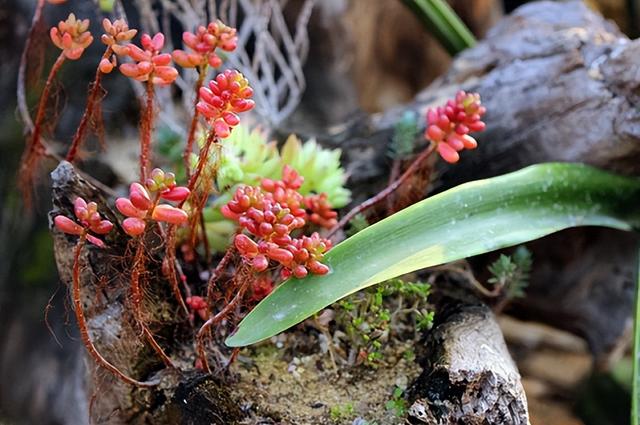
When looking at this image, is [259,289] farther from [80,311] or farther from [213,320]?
[80,311]

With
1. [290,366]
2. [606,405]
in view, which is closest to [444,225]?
[290,366]

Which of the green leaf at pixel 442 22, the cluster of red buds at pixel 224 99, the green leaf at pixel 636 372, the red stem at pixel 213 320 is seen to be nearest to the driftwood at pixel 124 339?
the red stem at pixel 213 320

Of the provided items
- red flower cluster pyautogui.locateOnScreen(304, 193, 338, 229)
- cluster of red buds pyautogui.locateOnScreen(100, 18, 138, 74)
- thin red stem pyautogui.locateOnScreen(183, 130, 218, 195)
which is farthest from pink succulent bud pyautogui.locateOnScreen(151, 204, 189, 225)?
red flower cluster pyautogui.locateOnScreen(304, 193, 338, 229)

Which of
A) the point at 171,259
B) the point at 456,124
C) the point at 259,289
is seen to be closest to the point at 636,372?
the point at 456,124

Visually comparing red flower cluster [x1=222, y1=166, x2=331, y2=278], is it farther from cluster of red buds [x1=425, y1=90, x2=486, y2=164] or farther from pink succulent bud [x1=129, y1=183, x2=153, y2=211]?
cluster of red buds [x1=425, y1=90, x2=486, y2=164]

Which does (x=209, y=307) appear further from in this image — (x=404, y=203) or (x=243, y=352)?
(x=404, y=203)

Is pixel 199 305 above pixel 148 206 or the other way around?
the other way around

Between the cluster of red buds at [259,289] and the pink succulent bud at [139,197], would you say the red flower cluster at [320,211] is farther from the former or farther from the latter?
the pink succulent bud at [139,197]
